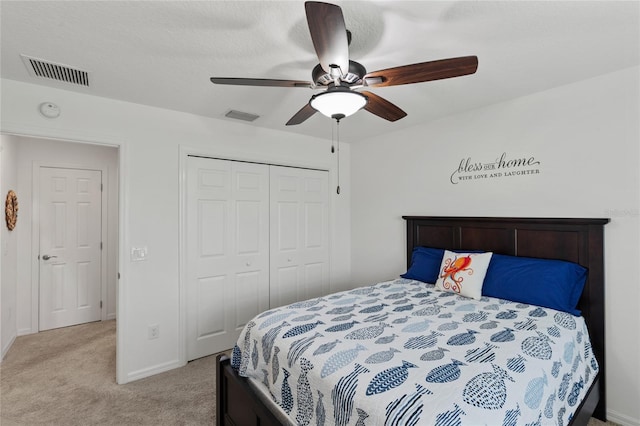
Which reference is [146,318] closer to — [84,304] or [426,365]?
[84,304]

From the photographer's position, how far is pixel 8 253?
127 inches

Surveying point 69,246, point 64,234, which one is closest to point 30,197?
point 64,234

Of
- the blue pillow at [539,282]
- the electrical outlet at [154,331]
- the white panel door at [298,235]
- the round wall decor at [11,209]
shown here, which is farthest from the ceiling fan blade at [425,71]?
the round wall decor at [11,209]

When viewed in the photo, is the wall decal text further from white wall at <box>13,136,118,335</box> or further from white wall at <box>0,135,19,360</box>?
white wall at <box>13,136,118,335</box>

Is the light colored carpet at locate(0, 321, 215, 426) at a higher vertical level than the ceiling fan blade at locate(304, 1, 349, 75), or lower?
lower

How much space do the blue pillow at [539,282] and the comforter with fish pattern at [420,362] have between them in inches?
3.7

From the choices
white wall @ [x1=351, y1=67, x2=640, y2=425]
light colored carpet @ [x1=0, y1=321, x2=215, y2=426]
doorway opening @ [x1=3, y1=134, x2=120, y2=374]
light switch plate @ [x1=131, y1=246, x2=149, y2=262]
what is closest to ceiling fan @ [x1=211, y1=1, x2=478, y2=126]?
white wall @ [x1=351, y1=67, x2=640, y2=425]

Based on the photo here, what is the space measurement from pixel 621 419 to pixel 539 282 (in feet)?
3.34

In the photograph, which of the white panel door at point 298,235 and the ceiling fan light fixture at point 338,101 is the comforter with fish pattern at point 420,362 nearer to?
the ceiling fan light fixture at point 338,101

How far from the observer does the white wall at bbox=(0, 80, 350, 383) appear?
8.11 ft

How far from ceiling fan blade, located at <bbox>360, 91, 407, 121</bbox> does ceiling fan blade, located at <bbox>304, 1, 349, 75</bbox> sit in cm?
39

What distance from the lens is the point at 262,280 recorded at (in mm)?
3471

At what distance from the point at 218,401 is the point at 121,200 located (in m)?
1.77

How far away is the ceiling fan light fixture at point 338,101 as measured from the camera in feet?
5.21
